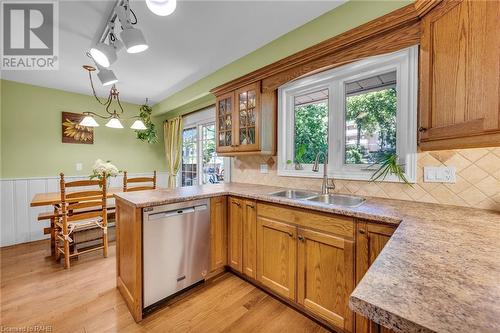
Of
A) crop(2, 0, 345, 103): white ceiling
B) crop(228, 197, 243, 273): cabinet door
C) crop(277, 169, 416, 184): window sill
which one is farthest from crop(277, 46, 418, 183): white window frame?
crop(228, 197, 243, 273): cabinet door

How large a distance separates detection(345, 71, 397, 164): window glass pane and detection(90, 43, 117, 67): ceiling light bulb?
85.6 inches

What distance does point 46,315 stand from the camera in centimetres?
169

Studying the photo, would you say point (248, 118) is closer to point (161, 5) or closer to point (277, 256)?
point (161, 5)

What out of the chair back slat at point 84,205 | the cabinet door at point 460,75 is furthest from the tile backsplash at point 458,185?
the chair back slat at point 84,205

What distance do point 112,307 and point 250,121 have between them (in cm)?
219

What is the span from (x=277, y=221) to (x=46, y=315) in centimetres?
200

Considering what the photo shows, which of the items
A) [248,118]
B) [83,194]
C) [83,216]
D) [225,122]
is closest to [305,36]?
[248,118]

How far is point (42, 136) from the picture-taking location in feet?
11.5

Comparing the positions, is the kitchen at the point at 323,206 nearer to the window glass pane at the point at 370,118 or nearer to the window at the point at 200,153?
the window glass pane at the point at 370,118

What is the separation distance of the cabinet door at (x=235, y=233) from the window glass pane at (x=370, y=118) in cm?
116

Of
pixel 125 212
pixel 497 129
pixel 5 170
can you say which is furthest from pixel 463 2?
pixel 5 170

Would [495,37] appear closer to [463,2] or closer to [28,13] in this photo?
[463,2]

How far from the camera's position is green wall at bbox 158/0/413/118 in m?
Result: 1.65

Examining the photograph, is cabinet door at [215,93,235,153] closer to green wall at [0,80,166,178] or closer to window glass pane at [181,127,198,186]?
window glass pane at [181,127,198,186]
